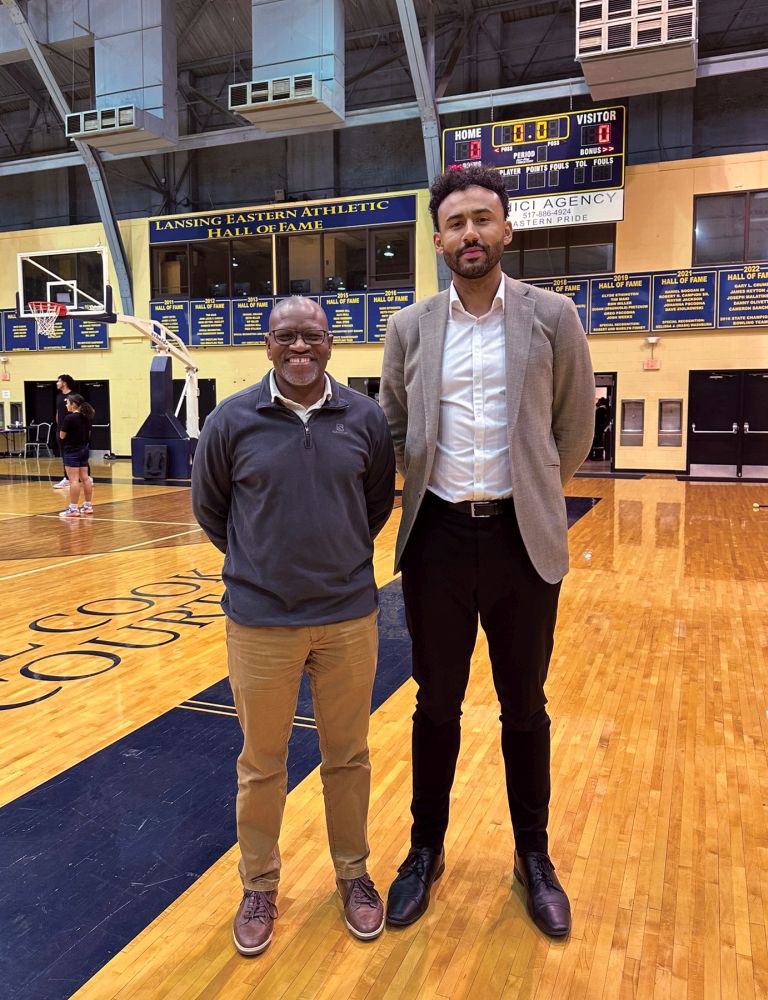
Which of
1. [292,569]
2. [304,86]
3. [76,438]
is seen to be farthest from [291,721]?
[304,86]

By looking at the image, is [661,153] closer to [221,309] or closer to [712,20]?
[712,20]

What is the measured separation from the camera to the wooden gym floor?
1.88 meters

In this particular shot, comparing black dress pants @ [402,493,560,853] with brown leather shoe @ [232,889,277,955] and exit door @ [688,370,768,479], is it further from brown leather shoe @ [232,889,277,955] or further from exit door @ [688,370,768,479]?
exit door @ [688,370,768,479]

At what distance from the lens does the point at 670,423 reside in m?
14.6

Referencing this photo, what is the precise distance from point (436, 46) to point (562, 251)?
16.9ft

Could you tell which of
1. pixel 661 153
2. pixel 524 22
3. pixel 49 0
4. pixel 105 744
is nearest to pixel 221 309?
pixel 49 0

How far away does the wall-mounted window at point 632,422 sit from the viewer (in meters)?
14.7

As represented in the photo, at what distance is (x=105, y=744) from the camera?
10.5 ft

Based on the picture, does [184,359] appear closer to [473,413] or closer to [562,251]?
[562,251]

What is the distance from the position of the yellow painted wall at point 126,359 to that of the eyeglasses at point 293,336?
1468cm

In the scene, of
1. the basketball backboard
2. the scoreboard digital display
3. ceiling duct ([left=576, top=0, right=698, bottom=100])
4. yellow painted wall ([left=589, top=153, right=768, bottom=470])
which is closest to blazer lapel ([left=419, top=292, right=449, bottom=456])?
ceiling duct ([left=576, top=0, right=698, bottom=100])

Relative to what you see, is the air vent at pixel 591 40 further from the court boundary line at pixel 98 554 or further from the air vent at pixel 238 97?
the court boundary line at pixel 98 554

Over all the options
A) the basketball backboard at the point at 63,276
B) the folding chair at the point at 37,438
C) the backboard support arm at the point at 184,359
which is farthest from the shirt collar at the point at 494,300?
the folding chair at the point at 37,438

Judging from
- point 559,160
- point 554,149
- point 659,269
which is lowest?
point 659,269
